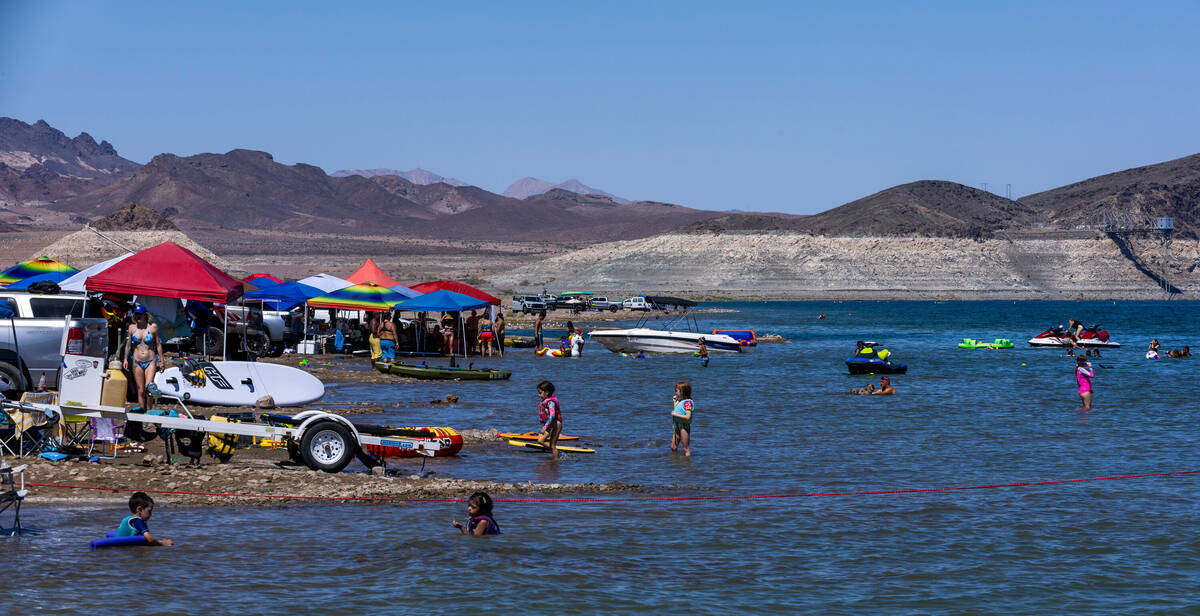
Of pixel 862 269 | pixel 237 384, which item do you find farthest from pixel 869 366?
pixel 862 269

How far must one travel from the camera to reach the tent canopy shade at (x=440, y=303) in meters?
38.2

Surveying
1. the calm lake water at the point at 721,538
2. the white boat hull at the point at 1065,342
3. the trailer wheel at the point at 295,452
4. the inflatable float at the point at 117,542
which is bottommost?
the calm lake water at the point at 721,538

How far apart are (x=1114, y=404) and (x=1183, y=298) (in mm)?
162694

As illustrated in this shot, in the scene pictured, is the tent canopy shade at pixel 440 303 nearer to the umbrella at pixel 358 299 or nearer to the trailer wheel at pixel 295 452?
the umbrella at pixel 358 299

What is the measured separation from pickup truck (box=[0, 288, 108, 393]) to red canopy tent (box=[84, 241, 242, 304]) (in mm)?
3011

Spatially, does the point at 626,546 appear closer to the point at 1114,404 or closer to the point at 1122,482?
the point at 1122,482

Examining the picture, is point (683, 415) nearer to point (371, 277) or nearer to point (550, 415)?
point (550, 415)

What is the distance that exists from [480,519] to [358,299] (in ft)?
85.7

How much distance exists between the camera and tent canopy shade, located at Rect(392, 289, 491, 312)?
38.2 metres

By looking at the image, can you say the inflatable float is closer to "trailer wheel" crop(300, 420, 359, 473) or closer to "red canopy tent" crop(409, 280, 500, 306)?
"trailer wheel" crop(300, 420, 359, 473)

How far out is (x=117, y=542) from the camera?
1215 centimetres

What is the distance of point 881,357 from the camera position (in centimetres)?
4088

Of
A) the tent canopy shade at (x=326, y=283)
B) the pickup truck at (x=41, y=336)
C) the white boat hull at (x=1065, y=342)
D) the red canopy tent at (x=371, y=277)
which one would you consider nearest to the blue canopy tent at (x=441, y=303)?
the tent canopy shade at (x=326, y=283)

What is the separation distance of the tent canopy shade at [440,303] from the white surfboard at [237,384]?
64.2 feet
